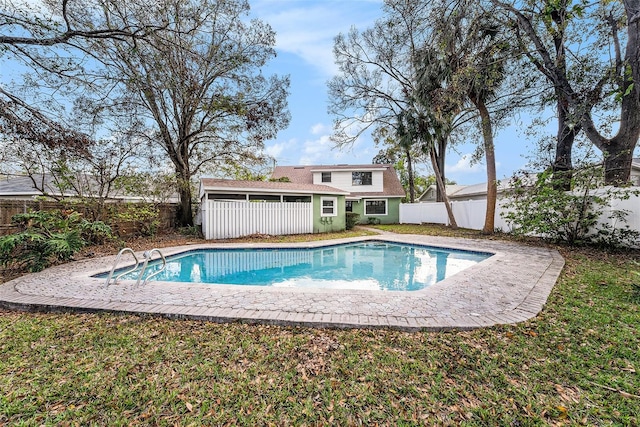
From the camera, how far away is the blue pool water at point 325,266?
6.67m

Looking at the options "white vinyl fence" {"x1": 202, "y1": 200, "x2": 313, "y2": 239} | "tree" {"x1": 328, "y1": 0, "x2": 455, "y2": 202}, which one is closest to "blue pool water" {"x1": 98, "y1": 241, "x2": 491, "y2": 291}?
"white vinyl fence" {"x1": 202, "y1": 200, "x2": 313, "y2": 239}

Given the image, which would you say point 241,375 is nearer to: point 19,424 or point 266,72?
point 19,424

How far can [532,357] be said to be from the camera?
2762 millimetres

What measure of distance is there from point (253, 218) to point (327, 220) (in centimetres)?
434

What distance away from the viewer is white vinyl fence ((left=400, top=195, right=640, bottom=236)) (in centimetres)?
803

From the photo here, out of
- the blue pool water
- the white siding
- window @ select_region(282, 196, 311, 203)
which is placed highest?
the white siding

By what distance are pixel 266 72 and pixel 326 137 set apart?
660cm

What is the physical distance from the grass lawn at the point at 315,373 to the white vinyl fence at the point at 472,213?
21.5 feet

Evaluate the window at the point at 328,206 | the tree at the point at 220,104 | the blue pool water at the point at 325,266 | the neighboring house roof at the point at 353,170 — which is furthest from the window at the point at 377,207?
the blue pool water at the point at 325,266

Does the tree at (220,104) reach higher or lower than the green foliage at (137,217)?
higher

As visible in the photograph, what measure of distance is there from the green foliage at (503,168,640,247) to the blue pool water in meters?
2.43

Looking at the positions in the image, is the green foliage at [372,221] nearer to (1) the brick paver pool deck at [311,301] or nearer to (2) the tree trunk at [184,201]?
(2) the tree trunk at [184,201]

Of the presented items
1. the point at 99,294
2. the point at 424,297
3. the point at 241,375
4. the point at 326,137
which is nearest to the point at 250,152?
the point at 326,137

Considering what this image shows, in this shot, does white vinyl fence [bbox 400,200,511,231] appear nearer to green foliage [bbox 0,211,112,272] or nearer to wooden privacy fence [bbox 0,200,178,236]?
green foliage [bbox 0,211,112,272]
